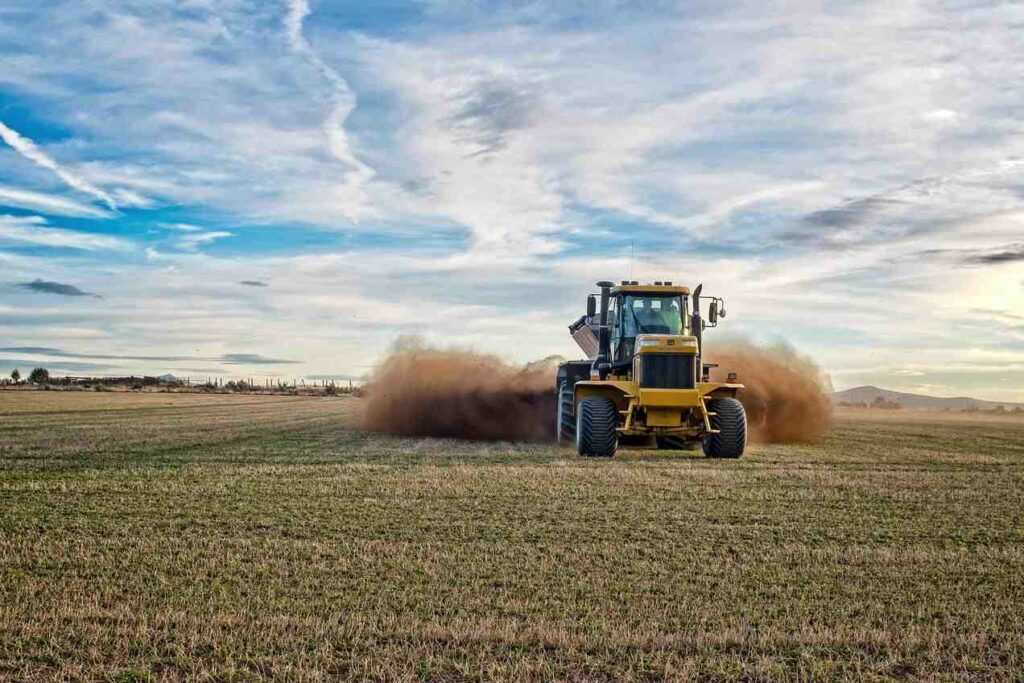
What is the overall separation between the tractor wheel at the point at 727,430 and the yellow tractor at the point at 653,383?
0.07ft

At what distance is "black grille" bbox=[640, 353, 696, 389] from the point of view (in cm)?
2069

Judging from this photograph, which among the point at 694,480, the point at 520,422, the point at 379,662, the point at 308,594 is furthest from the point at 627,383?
the point at 379,662

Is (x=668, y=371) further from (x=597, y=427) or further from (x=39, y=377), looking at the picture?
(x=39, y=377)

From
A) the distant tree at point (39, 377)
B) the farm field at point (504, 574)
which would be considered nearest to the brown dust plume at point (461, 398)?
the farm field at point (504, 574)

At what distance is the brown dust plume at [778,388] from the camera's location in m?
27.7

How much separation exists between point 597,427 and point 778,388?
31.5ft

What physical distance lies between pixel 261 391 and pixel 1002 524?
3716 inches

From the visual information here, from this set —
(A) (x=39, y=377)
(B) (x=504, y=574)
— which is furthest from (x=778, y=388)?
(A) (x=39, y=377)

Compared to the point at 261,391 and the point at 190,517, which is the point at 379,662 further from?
the point at 261,391

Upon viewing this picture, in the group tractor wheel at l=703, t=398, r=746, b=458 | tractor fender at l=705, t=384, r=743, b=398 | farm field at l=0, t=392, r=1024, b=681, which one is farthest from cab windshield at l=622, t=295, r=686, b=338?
farm field at l=0, t=392, r=1024, b=681

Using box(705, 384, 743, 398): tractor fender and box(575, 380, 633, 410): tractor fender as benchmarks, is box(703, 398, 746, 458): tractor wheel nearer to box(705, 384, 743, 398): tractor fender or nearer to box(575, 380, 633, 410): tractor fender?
box(705, 384, 743, 398): tractor fender

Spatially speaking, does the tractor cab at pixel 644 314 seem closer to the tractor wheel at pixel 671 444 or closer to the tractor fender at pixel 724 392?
the tractor fender at pixel 724 392

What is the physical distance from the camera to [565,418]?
2375 cm

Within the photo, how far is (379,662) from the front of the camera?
6.47m
